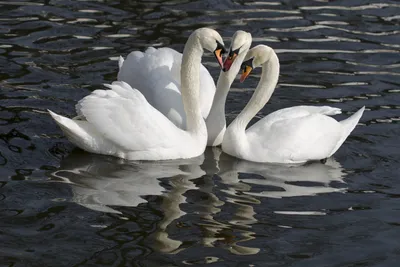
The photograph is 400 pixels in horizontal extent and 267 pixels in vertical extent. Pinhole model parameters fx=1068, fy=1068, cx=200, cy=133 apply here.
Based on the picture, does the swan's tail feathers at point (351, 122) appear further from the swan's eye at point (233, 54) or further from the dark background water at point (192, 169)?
the swan's eye at point (233, 54)

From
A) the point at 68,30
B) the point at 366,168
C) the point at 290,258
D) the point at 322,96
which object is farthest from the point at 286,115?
the point at 68,30

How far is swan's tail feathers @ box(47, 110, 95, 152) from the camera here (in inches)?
422

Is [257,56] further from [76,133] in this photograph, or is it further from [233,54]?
[76,133]

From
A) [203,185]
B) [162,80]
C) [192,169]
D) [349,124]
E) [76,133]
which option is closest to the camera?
[203,185]

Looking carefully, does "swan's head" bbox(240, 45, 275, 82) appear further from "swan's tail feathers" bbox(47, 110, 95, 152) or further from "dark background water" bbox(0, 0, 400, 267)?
"swan's tail feathers" bbox(47, 110, 95, 152)

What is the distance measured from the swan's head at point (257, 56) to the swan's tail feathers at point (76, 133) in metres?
1.72

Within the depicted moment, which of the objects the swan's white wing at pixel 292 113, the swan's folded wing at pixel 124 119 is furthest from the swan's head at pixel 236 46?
the swan's folded wing at pixel 124 119

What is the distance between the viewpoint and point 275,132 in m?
11.2

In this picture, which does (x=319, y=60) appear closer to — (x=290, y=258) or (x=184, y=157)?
(x=184, y=157)

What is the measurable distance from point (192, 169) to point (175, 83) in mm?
1571

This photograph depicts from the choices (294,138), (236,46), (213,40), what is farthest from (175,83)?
(294,138)

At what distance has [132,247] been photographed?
8.70m

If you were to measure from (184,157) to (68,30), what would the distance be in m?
4.90

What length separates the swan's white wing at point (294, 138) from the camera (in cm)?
1113
